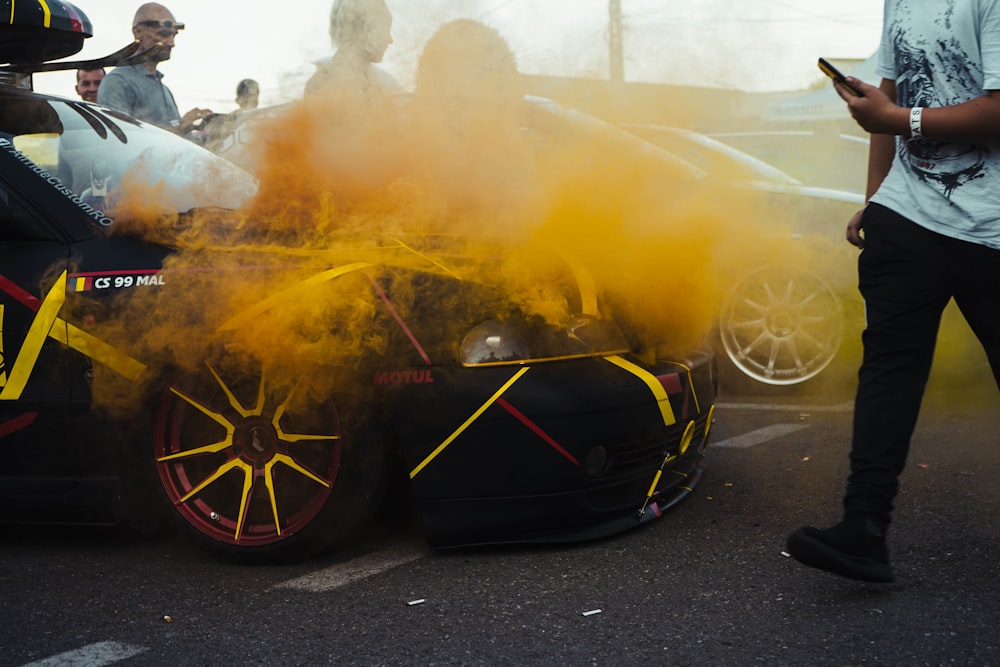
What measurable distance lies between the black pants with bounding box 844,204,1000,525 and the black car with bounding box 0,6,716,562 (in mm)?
666

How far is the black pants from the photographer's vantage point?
113 inches

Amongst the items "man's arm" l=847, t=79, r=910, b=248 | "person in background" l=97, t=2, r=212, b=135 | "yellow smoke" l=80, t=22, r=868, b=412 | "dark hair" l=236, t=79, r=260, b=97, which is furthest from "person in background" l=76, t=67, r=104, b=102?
"man's arm" l=847, t=79, r=910, b=248

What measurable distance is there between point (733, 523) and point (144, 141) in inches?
98.5

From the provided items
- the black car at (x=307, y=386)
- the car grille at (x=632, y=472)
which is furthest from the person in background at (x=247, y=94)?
the car grille at (x=632, y=472)

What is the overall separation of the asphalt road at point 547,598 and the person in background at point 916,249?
23 cm

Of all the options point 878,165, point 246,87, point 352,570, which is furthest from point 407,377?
point 246,87

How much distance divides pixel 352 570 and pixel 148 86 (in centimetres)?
360

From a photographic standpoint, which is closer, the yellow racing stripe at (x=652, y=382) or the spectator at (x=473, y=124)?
the yellow racing stripe at (x=652, y=382)

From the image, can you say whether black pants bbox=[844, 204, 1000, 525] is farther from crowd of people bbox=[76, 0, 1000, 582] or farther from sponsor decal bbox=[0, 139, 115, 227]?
sponsor decal bbox=[0, 139, 115, 227]

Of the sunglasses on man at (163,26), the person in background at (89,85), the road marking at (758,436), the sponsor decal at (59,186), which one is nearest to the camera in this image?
the sponsor decal at (59,186)

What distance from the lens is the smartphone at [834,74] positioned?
2.91m

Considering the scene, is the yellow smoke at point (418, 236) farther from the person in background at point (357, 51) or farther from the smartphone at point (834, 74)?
the smartphone at point (834, 74)

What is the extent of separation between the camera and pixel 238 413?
3.37 m

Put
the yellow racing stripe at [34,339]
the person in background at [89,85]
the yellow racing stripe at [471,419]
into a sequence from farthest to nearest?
the person in background at [89,85] → the yellow racing stripe at [34,339] → the yellow racing stripe at [471,419]
